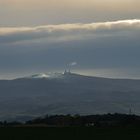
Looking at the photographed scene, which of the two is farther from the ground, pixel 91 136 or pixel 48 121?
pixel 48 121

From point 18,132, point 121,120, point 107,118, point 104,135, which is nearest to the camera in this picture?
point 104,135

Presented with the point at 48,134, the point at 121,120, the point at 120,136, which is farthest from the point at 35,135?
the point at 121,120

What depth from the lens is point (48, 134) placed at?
7562 cm

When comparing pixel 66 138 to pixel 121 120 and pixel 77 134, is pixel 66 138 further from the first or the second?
pixel 121 120

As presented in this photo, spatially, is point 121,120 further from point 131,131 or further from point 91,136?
point 91,136

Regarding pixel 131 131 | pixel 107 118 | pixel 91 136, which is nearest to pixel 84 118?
pixel 107 118

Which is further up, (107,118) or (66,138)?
(107,118)

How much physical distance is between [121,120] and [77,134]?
36781mm

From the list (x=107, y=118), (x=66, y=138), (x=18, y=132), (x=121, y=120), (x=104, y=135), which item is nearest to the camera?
(x=66, y=138)

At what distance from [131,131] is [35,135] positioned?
1105cm

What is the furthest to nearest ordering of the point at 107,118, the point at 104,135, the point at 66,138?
1. the point at 107,118
2. the point at 104,135
3. the point at 66,138

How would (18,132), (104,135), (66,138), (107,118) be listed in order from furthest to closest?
(107,118) → (18,132) → (104,135) → (66,138)

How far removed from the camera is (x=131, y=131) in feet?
261

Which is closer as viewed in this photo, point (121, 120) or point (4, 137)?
point (4, 137)
